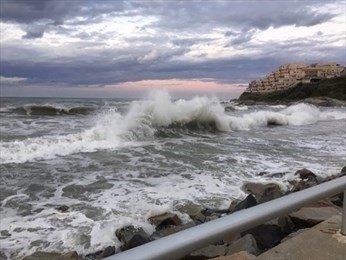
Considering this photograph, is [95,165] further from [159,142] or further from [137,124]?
[137,124]

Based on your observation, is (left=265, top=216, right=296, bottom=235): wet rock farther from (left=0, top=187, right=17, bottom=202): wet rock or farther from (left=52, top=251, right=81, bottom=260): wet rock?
(left=0, top=187, right=17, bottom=202): wet rock

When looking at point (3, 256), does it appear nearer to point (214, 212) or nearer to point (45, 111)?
point (214, 212)

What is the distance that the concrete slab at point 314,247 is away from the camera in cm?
289

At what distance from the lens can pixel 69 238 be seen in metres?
5.72

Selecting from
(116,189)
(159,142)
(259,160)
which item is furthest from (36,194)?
(159,142)

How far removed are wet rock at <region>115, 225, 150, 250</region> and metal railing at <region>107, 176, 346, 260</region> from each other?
10.5ft

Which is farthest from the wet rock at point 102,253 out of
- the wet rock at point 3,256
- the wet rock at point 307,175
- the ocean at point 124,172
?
the wet rock at point 307,175

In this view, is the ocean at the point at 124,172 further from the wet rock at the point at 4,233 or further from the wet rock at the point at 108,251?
the wet rock at the point at 108,251

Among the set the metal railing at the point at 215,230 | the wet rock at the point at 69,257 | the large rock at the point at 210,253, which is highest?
the metal railing at the point at 215,230

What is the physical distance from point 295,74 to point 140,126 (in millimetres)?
115056

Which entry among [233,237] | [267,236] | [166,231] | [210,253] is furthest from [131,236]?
[233,237]

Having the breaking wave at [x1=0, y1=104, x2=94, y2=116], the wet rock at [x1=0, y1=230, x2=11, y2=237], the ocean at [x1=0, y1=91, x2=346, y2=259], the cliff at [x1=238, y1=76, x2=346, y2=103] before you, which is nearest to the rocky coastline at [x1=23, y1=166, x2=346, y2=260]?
the ocean at [x1=0, y1=91, x2=346, y2=259]

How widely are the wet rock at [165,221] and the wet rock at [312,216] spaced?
184 centimetres

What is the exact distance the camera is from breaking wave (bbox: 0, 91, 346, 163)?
13.0 meters
